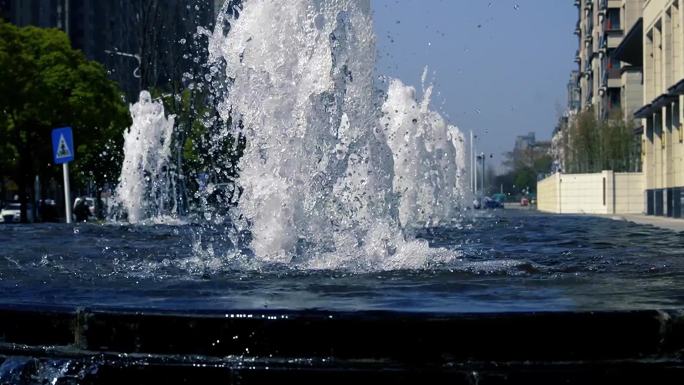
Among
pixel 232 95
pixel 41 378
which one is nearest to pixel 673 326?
pixel 41 378

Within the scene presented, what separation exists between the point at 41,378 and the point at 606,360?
231 centimetres

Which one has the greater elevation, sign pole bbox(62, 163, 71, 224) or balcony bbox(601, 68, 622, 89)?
balcony bbox(601, 68, 622, 89)

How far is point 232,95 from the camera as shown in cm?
1111

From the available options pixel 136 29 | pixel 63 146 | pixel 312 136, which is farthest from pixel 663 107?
pixel 312 136

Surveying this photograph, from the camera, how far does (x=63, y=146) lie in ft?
75.8

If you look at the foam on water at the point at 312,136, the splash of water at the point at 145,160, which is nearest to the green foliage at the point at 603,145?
the splash of water at the point at 145,160

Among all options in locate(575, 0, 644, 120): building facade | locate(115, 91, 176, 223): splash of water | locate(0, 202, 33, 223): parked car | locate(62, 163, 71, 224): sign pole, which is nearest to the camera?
locate(62, 163, 71, 224): sign pole

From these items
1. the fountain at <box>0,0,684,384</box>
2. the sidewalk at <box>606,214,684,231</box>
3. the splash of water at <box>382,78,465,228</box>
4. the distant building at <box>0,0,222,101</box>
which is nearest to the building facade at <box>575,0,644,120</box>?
the distant building at <box>0,0,222,101</box>

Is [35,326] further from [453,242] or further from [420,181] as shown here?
[420,181]

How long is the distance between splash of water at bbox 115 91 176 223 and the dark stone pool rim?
2877 centimetres

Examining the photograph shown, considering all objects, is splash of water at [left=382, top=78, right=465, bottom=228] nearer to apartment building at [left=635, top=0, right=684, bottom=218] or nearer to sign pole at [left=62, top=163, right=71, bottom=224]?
sign pole at [left=62, top=163, right=71, bottom=224]

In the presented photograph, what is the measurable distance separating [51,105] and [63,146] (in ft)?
67.3

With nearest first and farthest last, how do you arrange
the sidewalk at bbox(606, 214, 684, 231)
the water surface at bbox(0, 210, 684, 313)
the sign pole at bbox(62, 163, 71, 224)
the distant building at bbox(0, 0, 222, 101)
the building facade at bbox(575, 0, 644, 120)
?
the water surface at bbox(0, 210, 684, 313) → the sign pole at bbox(62, 163, 71, 224) → the sidewalk at bbox(606, 214, 684, 231) → the distant building at bbox(0, 0, 222, 101) → the building facade at bbox(575, 0, 644, 120)

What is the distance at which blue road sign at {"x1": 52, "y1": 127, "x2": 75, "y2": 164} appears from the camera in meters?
22.9
